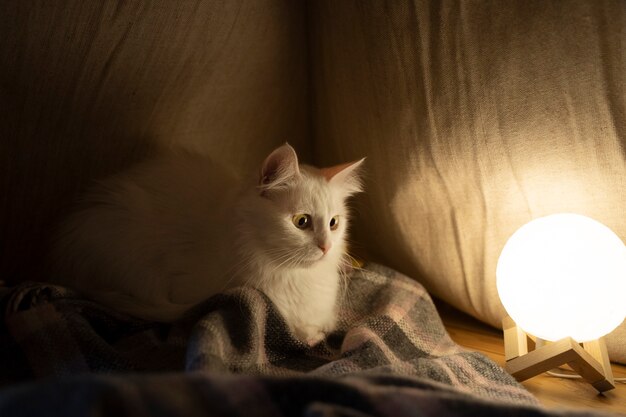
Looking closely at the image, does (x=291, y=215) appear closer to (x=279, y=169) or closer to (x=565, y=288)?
(x=279, y=169)

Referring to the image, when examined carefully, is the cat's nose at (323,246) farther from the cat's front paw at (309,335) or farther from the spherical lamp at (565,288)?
the spherical lamp at (565,288)

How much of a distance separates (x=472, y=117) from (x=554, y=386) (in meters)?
0.60

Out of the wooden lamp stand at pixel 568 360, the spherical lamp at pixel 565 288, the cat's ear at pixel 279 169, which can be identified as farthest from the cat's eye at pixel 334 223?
the wooden lamp stand at pixel 568 360

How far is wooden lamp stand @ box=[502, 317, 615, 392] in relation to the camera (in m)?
1.02

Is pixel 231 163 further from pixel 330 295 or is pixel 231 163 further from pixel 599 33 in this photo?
pixel 599 33

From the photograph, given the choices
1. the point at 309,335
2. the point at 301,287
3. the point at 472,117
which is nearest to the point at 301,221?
the point at 301,287

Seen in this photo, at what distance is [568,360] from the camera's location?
1028 millimetres

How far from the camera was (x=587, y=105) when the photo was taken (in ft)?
3.27

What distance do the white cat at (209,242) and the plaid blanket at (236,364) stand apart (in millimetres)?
78

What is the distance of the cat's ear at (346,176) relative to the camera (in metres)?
1.19

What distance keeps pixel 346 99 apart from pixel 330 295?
21.4 inches

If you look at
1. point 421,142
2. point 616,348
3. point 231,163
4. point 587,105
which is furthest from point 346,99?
point 616,348

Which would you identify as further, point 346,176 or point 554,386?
point 346,176

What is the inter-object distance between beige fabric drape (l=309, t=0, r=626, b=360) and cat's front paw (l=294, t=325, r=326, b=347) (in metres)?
0.40
